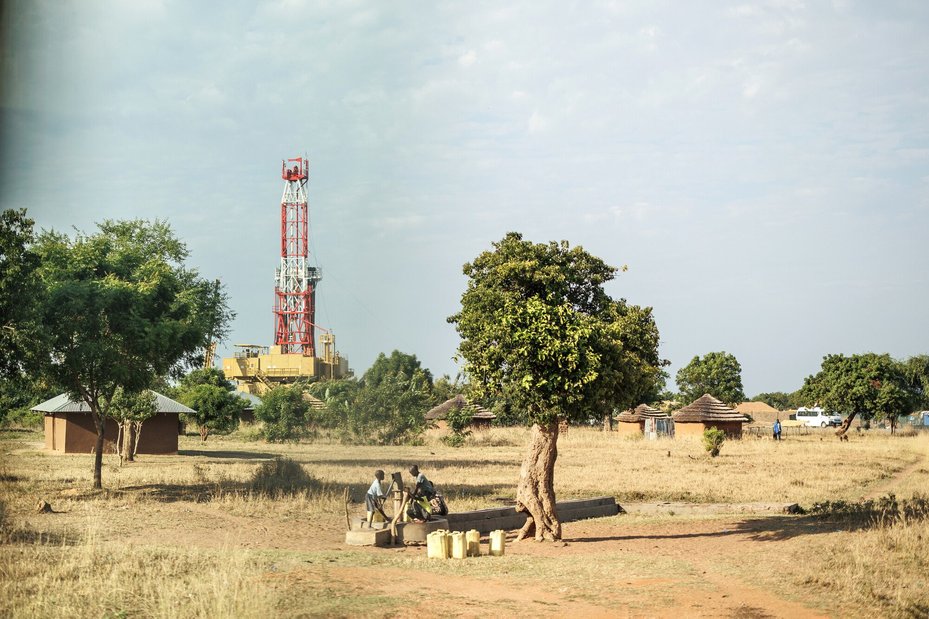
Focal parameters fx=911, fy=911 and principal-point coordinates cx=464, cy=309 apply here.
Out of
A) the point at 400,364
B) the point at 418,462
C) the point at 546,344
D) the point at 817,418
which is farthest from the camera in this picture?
the point at 817,418

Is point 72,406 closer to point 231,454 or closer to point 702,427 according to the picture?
point 231,454

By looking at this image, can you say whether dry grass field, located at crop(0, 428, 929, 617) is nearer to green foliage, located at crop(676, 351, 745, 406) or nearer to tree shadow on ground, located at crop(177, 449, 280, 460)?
tree shadow on ground, located at crop(177, 449, 280, 460)

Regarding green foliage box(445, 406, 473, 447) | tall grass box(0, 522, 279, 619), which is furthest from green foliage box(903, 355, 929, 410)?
tall grass box(0, 522, 279, 619)

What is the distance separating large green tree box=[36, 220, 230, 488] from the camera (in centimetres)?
2327

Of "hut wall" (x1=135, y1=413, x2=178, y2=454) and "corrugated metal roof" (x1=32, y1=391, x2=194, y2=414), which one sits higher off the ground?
"corrugated metal roof" (x1=32, y1=391, x2=194, y2=414)

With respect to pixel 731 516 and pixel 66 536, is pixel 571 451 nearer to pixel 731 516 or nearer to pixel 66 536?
pixel 731 516

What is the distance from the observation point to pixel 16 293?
19875mm

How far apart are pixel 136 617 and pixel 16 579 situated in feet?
7.04

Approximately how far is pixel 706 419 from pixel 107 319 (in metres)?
35.4

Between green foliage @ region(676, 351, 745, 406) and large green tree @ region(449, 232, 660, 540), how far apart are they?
70778mm

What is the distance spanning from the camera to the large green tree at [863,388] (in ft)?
193

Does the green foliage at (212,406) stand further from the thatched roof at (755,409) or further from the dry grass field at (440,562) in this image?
the thatched roof at (755,409)

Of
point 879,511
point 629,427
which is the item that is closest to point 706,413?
point 629,427

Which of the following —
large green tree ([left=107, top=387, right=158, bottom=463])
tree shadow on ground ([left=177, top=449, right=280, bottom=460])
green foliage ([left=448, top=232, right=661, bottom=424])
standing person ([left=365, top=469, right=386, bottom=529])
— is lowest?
tree shadow on ground ([left=177, top=449, right=280, bottom=460])
